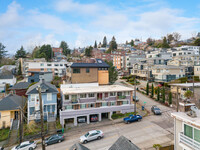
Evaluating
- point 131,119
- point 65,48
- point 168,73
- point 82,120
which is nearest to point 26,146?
point 82,120

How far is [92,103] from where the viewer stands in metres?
23.7

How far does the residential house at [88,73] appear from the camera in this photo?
35.5m

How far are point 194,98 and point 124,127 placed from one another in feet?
47.0

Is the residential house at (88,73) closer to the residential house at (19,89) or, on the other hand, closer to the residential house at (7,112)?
the residential house at (19,89)

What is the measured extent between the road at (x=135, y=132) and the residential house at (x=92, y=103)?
217 cm

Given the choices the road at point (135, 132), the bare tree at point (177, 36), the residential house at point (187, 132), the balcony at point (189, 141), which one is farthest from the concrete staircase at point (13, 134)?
the bare tree at point (177, 36)

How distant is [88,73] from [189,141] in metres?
29.6

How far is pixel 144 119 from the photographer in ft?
77.2

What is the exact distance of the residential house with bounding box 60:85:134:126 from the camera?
22.4 metres

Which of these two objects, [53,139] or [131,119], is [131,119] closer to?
[131,119]

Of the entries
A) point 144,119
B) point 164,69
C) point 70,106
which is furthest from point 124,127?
point 164,69

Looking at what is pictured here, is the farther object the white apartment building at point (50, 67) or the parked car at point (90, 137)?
the white apartment building at point (50, 67)

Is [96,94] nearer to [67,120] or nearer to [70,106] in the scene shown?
[70,106]

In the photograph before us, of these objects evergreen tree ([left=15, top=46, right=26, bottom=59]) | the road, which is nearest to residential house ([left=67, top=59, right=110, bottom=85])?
the road
